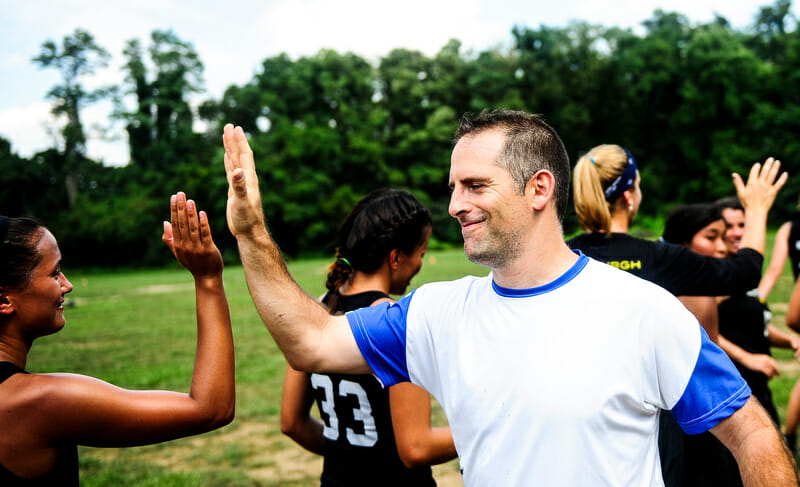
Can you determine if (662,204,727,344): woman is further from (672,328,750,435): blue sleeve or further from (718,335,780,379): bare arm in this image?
(672,328,750,435): blue sleeve

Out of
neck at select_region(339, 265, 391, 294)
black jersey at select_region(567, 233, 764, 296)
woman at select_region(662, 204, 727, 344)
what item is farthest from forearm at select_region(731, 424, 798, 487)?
woman at select_region(662, 204, 727, 344)

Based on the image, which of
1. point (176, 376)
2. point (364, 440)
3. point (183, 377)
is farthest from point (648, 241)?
point (176, 376)

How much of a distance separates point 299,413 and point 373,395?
64cm

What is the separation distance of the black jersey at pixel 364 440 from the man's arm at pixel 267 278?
0.58 metres

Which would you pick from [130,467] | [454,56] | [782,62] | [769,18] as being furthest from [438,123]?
[130,467]

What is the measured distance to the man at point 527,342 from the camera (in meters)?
1.76

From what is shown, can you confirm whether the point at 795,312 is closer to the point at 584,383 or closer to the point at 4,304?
the point at 584,383

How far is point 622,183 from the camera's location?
10.6 feet

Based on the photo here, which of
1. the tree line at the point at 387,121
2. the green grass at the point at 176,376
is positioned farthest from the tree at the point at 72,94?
the green grass at the point at 176,376

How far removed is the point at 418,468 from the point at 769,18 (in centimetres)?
7268

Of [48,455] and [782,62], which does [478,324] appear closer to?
[48,455]

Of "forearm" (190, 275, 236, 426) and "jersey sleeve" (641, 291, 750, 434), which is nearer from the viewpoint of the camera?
"jersey sleeve" (641, 291, 750, 434)

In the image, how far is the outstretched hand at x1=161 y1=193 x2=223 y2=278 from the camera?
2068 mm

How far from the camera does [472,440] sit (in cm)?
192
